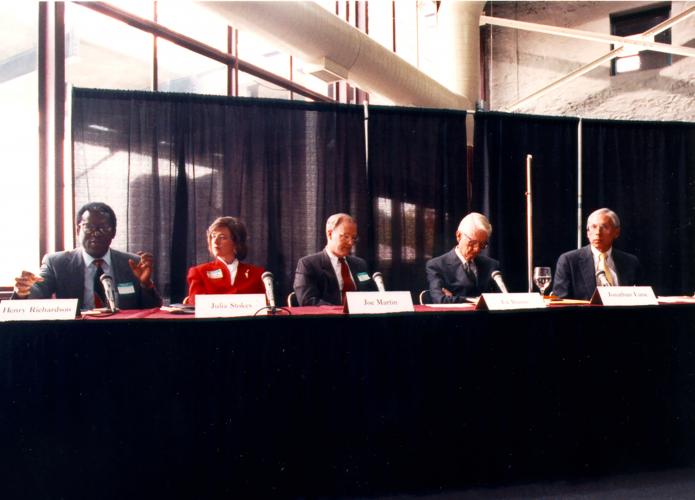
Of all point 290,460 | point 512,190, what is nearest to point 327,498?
point 290,460

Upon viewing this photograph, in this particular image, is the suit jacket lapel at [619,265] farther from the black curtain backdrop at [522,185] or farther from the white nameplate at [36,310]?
the white nameplate at [36,310]

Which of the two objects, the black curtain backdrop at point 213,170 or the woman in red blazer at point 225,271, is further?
the black curtain backdrop at point 213,170

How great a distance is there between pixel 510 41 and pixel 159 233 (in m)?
5.11

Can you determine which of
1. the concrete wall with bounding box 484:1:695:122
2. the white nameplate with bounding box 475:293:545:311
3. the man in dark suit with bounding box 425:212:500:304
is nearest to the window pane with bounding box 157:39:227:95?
the man in dark suit with bounding box 425:212:500:304

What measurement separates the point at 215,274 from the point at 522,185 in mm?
2836

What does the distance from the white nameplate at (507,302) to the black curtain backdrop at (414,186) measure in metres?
2.02

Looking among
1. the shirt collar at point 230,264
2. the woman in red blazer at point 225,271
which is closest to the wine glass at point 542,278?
the woman in red blazer at point 225,271

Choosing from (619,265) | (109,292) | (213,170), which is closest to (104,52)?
(213,170)

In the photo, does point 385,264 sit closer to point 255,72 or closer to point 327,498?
point 255,72

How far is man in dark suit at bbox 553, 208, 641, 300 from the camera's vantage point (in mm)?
3078

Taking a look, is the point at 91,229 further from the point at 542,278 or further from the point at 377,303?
the point at 542,278

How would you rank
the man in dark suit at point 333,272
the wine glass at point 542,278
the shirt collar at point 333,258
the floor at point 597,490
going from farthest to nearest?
the shirt collar at point 333,258 → the man in dark suit at point 333,272 → the wine glass at point 542,278 → the floor at point 597,490

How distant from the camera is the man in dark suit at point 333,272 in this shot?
2.80 metres

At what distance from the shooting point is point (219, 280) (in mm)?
2660
